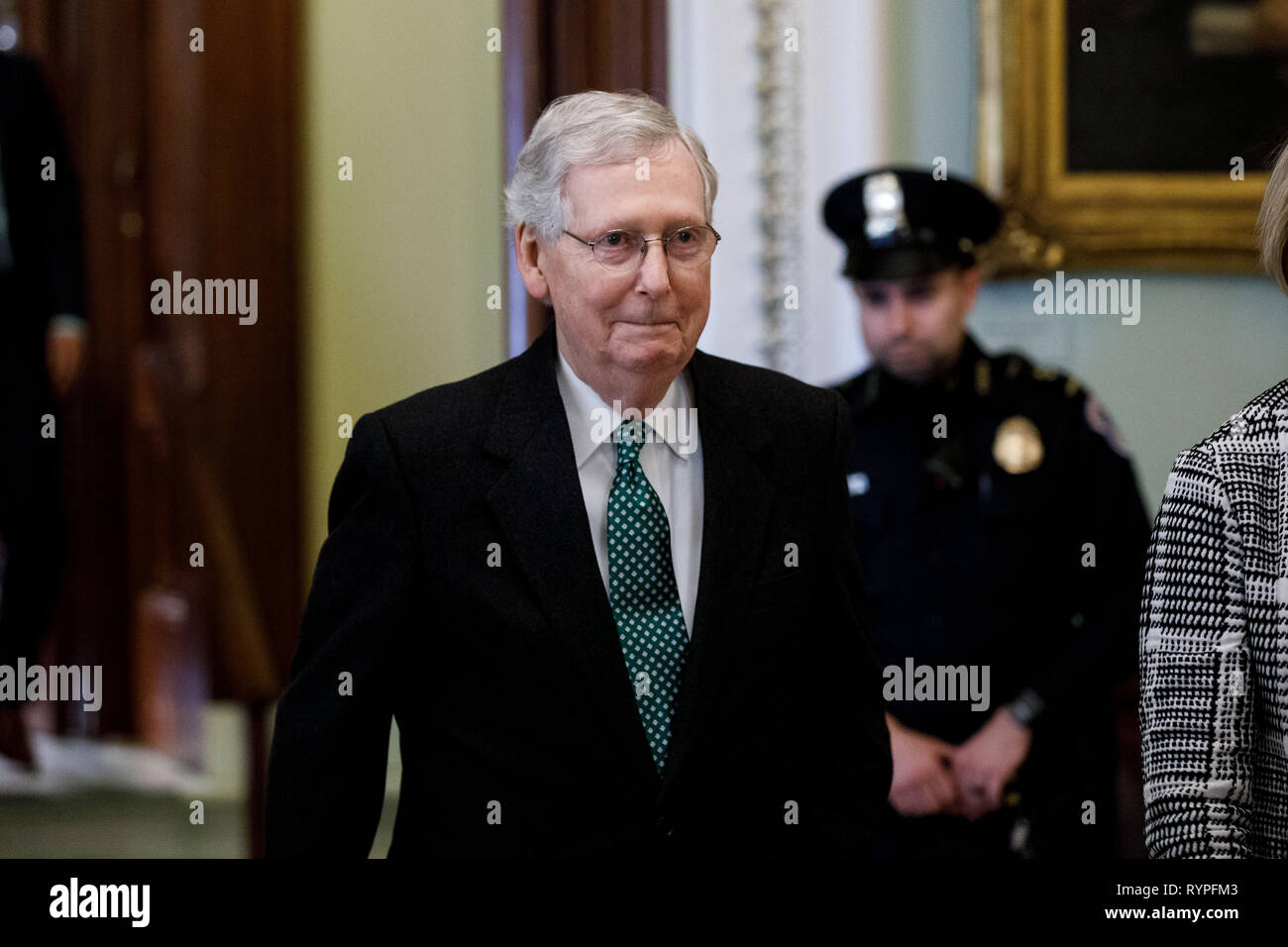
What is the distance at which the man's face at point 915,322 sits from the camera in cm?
272

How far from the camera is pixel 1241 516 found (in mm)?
1453

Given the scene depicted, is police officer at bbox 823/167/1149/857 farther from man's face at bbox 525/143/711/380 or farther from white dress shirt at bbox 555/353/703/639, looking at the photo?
man's face at bbox 525/143/711/380

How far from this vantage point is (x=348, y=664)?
60.7 inches

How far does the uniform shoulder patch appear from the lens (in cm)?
270

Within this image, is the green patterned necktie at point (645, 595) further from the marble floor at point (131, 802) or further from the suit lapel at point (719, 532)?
the marble floor at point (131, 802)

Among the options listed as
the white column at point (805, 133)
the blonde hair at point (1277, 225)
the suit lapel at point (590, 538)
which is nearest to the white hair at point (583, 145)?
the suit lapel at point (590, 538)

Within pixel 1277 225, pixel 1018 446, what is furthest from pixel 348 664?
pixel 1018 446

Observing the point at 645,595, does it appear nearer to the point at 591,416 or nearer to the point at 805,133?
the point at 591,416

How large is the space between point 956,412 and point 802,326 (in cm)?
48

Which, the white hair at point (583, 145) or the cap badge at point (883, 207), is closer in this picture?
the white hair at point (583, 145)

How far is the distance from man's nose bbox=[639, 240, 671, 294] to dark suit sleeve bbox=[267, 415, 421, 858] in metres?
0.33

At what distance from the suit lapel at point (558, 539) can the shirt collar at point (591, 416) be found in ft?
0.09

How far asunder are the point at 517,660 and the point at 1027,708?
1.36 meters
